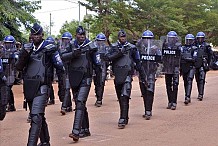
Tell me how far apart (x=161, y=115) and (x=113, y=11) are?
22.1 metres

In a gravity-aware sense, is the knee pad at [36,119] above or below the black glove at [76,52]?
below

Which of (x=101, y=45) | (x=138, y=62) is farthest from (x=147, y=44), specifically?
(x=101, y=45)

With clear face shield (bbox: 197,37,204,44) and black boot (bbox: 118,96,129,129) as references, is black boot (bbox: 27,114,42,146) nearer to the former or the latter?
black boot (bbox: 118,96,129,129)

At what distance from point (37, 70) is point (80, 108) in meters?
1.41

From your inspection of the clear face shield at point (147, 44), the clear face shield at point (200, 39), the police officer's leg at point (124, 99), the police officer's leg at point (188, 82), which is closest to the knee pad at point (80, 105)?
the police officer's leg at point (124, 99)

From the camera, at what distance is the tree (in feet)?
62.1

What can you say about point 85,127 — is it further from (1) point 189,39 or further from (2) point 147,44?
(1) point 189,39

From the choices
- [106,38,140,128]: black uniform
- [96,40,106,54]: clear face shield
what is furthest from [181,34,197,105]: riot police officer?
[106,38,140,128]: black uniform

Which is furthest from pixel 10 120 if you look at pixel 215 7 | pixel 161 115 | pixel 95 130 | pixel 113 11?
pixel 215 7

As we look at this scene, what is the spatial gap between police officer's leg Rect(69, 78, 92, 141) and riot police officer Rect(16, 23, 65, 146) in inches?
36.9

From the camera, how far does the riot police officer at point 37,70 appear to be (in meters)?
6.83

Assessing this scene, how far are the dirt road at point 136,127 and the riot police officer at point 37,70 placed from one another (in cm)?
123

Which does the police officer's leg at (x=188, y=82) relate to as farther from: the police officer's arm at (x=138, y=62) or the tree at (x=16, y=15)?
the tree at (x=16, y=15)

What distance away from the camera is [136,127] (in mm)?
9586
